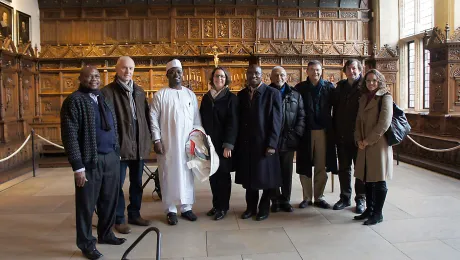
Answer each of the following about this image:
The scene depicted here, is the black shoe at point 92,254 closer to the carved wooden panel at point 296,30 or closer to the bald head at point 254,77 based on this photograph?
the bald head at point 254,77

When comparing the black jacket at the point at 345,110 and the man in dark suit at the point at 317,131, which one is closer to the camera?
the black jacket at the point at 345,110

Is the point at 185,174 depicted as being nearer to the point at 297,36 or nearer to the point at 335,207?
the point at 335,207

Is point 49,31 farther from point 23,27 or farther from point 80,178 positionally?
point 80,178

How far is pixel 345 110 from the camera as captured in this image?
4875mm

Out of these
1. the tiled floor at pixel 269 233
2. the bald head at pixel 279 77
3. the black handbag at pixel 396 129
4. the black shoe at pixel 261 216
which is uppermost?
the bald head at pixel 279 77

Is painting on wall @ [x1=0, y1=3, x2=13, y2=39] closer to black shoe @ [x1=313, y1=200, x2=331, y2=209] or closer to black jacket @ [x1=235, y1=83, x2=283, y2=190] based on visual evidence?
black jacket @ [x1=235, y1=83, x2=283, y2=190]

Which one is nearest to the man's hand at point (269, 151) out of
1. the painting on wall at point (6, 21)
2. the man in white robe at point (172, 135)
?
the man in white robe at point (172, 135)

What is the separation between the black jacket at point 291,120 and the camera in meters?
4.80

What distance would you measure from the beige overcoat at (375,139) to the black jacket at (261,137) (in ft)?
3.34

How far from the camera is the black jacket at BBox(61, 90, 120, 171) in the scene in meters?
3.36

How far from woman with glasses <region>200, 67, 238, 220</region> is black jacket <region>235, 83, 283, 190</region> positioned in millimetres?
184

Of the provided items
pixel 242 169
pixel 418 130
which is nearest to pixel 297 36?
pixel 418 130

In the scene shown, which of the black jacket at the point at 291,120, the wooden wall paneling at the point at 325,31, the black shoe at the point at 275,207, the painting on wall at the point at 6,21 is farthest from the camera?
the wooden wall paneling at the point at 325,31

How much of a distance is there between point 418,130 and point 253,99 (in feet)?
23.1
